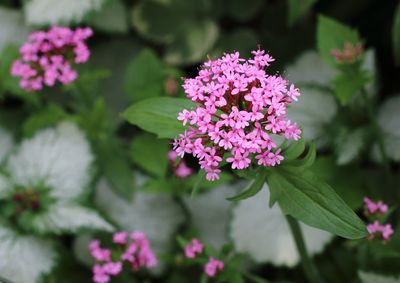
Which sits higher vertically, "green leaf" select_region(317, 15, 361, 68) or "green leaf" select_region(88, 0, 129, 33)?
"green leaf" select_region(88, 0, 129, 33)

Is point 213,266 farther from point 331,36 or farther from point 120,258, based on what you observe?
point 331,36

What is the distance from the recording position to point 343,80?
1669 mm

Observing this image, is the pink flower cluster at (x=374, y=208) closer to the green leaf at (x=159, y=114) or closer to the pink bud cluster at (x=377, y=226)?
the pink bud cluster at (x=377, y=226)

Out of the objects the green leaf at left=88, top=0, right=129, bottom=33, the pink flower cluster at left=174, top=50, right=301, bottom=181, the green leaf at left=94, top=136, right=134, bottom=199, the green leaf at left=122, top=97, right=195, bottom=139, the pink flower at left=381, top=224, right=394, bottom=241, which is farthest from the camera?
the green leaf at left=88, top=0, right=129, bottom=33

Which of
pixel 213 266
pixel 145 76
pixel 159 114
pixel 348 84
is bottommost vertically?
pixel 213 266

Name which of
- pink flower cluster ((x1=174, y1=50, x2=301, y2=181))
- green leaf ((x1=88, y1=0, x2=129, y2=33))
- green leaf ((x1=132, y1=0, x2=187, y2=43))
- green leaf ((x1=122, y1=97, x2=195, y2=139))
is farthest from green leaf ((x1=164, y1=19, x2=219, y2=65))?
pink flower cluster ((x1=174, y1=50, x2=301, y2=181))

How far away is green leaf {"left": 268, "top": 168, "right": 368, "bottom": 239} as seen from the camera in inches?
44.5

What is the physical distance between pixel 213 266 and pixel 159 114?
0.45 m

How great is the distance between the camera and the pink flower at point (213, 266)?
150 centimetres

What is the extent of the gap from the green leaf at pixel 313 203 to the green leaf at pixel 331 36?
2.26 ft

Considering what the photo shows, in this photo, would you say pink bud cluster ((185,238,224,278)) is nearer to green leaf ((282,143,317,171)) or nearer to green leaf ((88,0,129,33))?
green leaf ((282,143,317,171))

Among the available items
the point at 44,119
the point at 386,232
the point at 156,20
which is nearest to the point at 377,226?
the point at 386,232

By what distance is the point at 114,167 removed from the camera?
197 centimetres

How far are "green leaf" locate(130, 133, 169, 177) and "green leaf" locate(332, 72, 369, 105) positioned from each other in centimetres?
62
